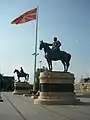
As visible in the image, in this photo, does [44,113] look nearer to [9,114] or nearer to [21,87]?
[9,114]

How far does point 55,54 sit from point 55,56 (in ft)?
0.57

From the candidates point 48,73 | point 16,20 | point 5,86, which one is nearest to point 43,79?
point 48,73

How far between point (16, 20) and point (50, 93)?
57.3ft

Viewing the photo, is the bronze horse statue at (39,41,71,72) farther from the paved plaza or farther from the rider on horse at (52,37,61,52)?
the paved plaza

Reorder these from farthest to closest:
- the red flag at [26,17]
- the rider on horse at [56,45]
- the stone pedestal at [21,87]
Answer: the stone pedestal at [21,87]
the red flag at [26,17]
the rider on horse at [56,45]

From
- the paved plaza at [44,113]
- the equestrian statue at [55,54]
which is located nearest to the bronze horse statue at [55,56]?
the equestrian statue at [55,54]

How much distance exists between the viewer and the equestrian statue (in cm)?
2845

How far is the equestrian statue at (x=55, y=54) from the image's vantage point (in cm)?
2845

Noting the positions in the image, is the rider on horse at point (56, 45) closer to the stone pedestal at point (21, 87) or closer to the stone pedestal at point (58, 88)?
the stone pedestal at point (58, 88)

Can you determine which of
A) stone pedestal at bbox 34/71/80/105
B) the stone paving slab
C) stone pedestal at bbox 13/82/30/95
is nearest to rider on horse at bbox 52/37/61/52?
stone pedestal at bbox 34/71/80/105

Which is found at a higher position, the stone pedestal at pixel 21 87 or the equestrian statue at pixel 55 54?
the equestrian statue at pixel 55 54

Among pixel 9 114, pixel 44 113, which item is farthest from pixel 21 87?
pixel 9 114

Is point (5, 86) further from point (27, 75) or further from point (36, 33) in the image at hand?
point (36, 33)

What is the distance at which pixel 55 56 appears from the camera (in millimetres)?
28484
